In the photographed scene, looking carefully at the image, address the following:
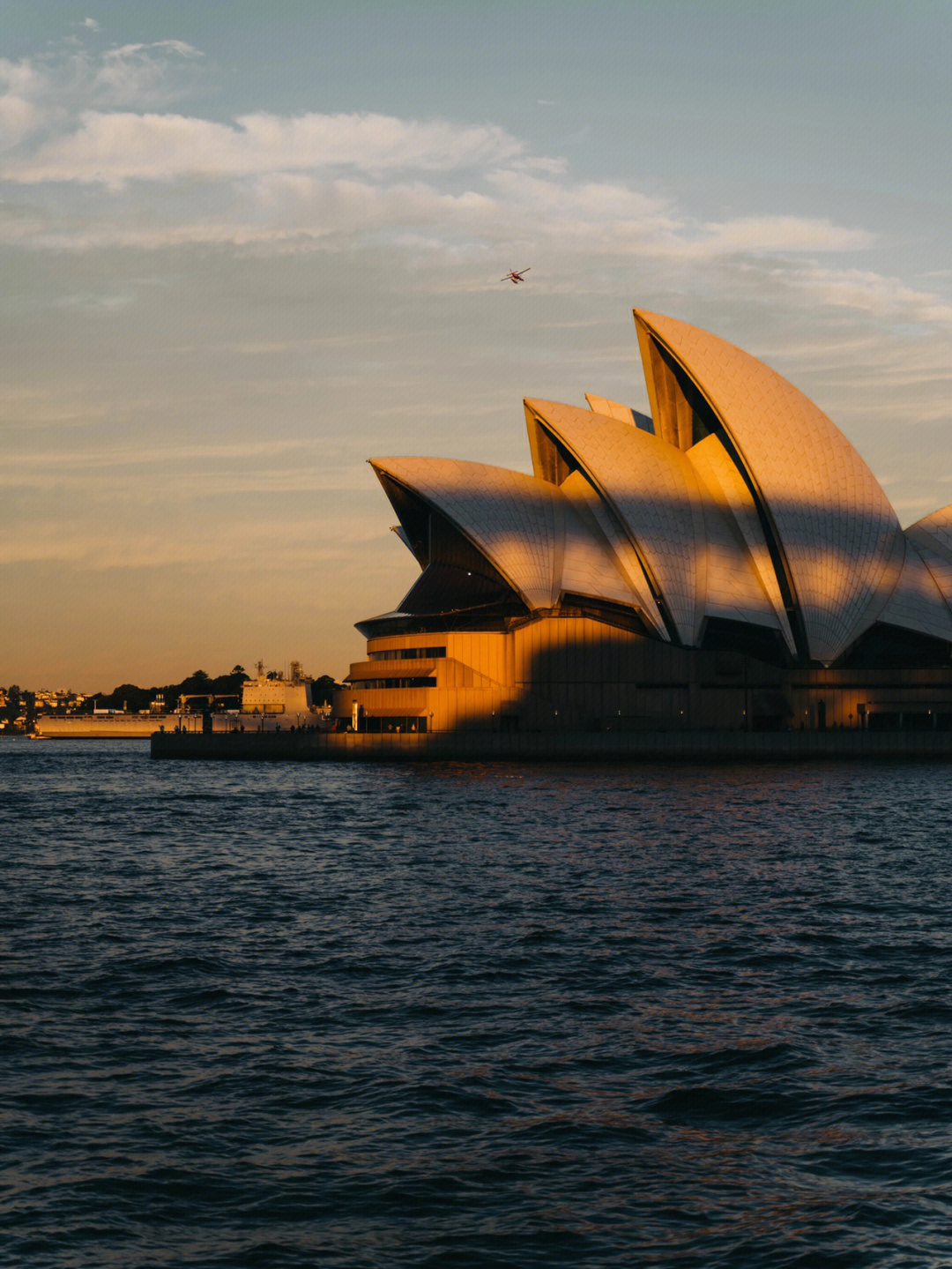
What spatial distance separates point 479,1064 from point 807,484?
63.8 metres

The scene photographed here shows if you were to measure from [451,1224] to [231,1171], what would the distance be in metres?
1.91

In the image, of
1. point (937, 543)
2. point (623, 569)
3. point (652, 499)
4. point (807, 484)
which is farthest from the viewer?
point (937, 543)

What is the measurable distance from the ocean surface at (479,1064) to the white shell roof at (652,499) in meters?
44.7

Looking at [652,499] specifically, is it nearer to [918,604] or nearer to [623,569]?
[623,569]

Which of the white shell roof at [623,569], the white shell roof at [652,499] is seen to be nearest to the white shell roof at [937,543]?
the white shell roof at [652,499]

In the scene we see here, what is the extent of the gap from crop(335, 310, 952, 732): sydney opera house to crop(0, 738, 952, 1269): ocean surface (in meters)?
45.8

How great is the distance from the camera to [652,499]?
7412 centimetres

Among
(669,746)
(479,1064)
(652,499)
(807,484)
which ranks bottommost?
(479,1064)

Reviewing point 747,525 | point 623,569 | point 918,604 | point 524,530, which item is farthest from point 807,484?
point 524,530

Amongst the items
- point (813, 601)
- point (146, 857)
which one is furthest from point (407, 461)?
point (146, 857)

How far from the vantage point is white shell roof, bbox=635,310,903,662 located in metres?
72.6

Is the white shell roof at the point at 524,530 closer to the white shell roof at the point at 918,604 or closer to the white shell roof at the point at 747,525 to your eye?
the white shell roof at the point at 747,525

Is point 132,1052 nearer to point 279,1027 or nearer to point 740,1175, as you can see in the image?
point 279,1027

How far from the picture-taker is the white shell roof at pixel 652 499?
241 feet
